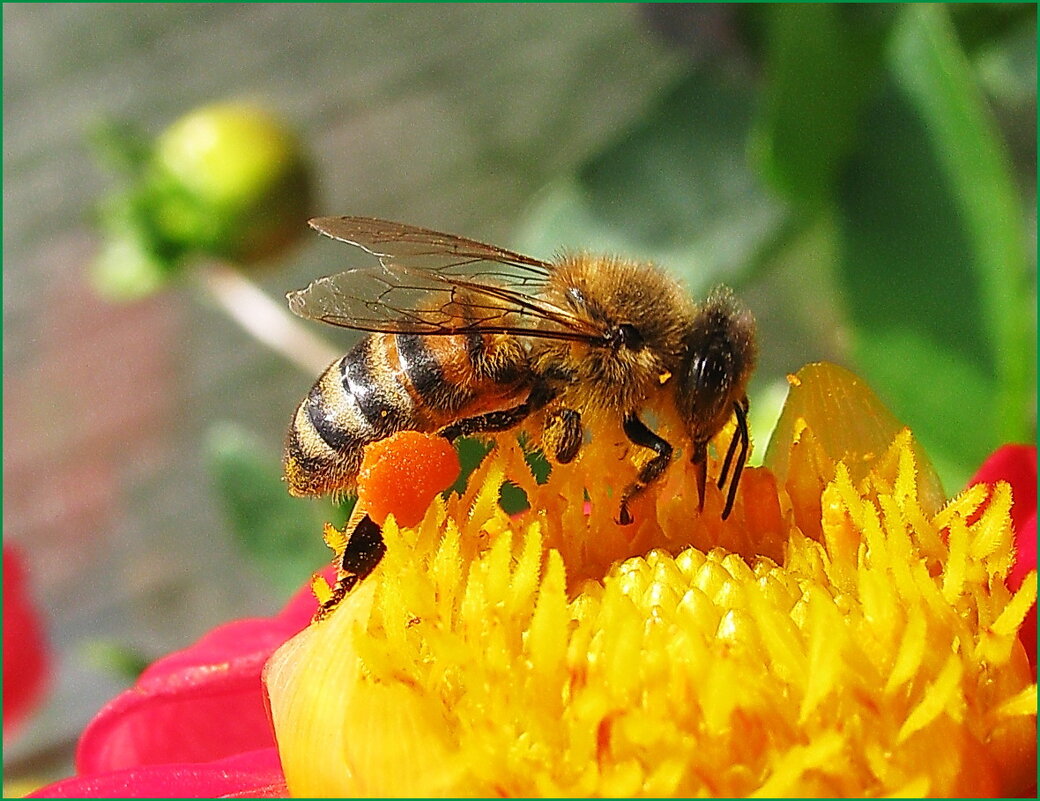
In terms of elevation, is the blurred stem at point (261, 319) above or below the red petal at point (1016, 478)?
above

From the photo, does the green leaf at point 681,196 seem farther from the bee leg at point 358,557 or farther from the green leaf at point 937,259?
the bee leg at point 358,557

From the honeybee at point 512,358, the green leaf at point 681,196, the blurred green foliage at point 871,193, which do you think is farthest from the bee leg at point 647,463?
the green leaf at point 681,196

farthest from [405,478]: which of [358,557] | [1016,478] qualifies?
[1016,478]

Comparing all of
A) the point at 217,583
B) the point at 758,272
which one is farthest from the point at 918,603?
the point at 217,583

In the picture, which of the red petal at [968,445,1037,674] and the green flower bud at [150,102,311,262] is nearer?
the red petal at [968,445,1037,674]

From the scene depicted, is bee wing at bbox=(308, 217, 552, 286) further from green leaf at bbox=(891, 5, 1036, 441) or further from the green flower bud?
the green flower bud

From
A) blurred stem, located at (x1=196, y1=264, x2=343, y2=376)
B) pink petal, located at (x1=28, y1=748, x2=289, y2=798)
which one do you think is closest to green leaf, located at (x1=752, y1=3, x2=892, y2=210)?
blurred stem, located at (x1=196, y1=264, x2=343, y2=376)

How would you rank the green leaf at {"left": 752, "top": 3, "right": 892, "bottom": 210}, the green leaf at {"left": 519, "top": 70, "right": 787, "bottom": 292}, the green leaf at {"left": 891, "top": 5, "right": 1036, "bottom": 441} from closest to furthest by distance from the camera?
the green leaf at {"left": 891, "top": 5, "right": 1036, "bottom": 441} < the green leaf at {"left": 752, "top": 3, "right": 892, "bottom": 210} < the green leaf at {"left": 519, "top": 70, "right": 787, "bottom": 292}

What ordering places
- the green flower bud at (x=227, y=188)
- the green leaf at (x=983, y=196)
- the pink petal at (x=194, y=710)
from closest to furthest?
the pink petal at (x=194, y=710), the green leaf at (x=983, y=196), the green flower bud at (x=227, y=188)
